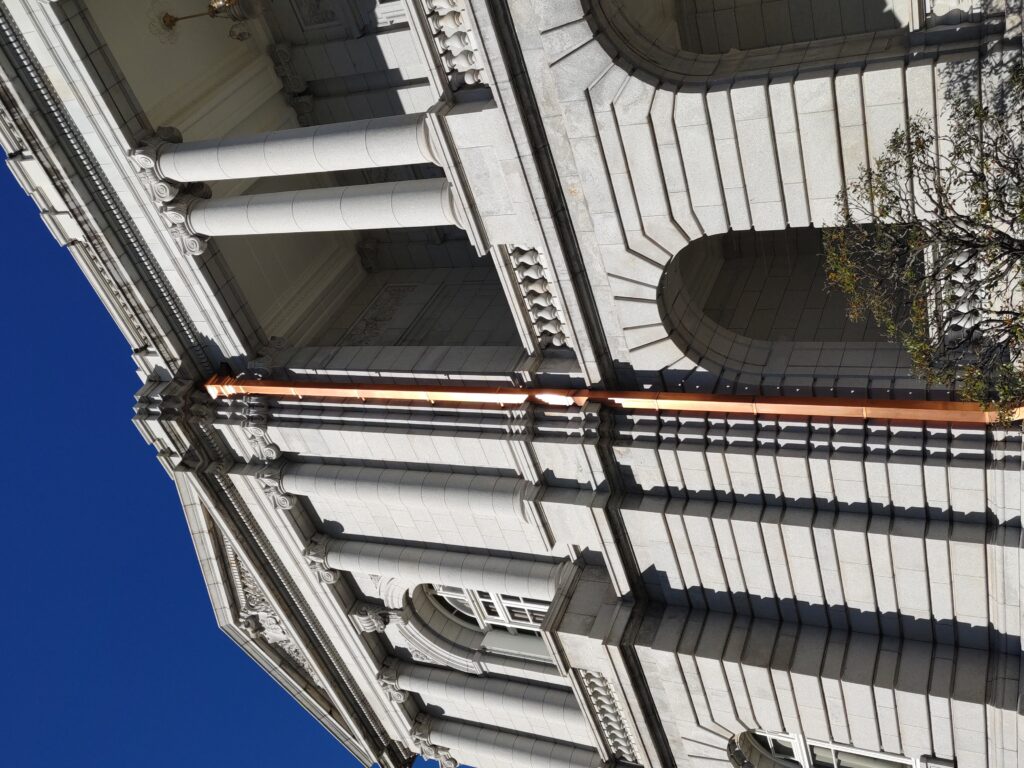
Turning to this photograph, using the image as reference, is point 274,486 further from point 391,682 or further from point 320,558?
point 391,682

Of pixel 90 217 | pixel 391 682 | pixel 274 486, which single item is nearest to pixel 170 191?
pixel 90 217

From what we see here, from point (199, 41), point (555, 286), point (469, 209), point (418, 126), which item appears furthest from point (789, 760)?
point (199, 41)

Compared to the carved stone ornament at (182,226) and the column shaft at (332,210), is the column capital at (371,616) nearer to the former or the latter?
the carved stone ornament at (182,226)

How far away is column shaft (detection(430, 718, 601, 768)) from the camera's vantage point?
2211cm

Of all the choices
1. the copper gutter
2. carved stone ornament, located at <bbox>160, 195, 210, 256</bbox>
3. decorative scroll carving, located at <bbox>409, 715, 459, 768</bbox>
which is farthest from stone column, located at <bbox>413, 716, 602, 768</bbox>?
carved stone ornament, located at <bbox>160, 195, 210, 256</bbox>

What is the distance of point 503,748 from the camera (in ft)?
75.8

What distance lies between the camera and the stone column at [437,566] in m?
18.7

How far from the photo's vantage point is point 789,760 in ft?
60.6

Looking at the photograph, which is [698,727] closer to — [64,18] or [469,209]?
[469,209]

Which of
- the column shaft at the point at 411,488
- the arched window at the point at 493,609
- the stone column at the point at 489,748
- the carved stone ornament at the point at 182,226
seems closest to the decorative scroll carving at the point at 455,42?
the carved stone ornament at the point at 182,226

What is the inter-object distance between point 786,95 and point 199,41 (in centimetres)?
1274

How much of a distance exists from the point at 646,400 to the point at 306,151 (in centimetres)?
698

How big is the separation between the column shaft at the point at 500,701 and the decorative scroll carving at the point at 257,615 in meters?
3.06

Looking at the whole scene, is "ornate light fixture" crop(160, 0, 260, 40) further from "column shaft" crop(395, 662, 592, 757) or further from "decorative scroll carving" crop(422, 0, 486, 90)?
"column shaft" crop(395, 662, 592, 757)
